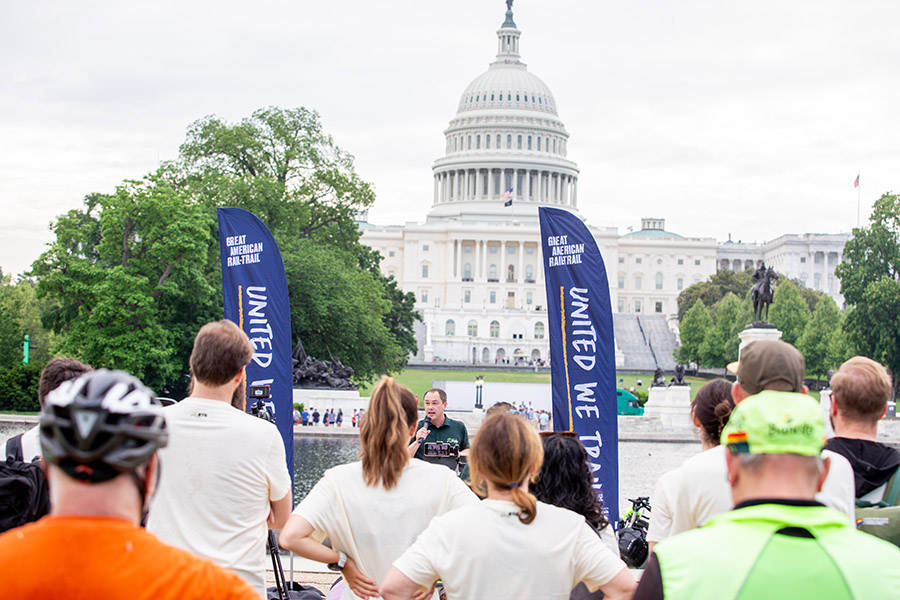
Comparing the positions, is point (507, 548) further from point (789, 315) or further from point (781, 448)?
point (789, 315)

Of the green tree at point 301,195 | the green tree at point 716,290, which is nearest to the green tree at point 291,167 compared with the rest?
the green tree at point 301,195

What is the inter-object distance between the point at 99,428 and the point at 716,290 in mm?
91731

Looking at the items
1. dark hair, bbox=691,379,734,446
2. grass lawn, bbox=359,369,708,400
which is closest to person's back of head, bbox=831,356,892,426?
dark hair, bbox=691,379,734,446

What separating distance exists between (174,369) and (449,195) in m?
96.1

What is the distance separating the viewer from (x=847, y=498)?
3.87 meters

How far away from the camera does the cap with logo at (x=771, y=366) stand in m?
3.60

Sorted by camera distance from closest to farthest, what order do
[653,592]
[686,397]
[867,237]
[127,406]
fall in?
[127,406] < [653,592] < [686,397] < [867,237]

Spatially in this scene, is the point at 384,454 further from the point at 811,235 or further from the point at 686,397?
the point at 811,235

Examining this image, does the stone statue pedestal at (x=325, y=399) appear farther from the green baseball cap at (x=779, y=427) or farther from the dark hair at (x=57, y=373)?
the green baseball cap at (x=779, y=427)

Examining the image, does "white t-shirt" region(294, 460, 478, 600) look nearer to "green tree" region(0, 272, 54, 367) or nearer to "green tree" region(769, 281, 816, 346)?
"green tree" region(0, 272, 54, 367)

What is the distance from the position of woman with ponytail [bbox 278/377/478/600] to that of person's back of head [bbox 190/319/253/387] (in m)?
0.60

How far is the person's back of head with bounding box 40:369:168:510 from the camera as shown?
7.19 ft

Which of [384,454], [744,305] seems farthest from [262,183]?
[744,305]

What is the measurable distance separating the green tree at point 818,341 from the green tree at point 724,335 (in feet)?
19.0
